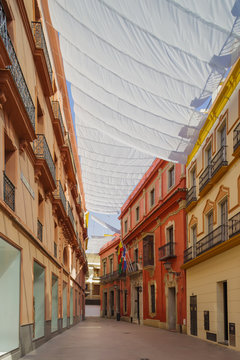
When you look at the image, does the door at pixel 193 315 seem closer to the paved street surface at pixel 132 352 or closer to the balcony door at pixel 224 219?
the paved street surface at pixel 132 352

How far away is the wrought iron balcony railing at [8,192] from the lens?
407 inches

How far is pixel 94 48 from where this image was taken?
1322cm

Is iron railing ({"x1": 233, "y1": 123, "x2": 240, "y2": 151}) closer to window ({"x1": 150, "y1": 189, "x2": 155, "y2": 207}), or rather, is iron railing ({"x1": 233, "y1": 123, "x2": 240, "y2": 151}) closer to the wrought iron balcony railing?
the wrought iron balcony railing

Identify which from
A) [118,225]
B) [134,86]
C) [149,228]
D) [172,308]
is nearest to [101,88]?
[134,86]

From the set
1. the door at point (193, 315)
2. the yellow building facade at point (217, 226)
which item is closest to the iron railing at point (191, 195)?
the yellow building facade at point (217, 226)

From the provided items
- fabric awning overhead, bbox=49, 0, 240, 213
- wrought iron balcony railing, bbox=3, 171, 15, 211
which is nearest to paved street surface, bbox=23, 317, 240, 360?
wrought iron balcony railing, bbox=3, 171, 15, 211

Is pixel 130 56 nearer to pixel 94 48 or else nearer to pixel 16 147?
pixel 94 48

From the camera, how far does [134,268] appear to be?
118ft

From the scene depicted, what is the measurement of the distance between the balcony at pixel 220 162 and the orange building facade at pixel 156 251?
6471 mm

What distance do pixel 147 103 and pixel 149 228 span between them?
18.0 metres

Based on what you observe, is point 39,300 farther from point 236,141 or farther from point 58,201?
point 236,141

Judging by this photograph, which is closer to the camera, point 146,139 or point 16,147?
point 16,147

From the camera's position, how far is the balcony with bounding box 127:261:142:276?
112ft

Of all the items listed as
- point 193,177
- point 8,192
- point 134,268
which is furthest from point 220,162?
point 134,268
